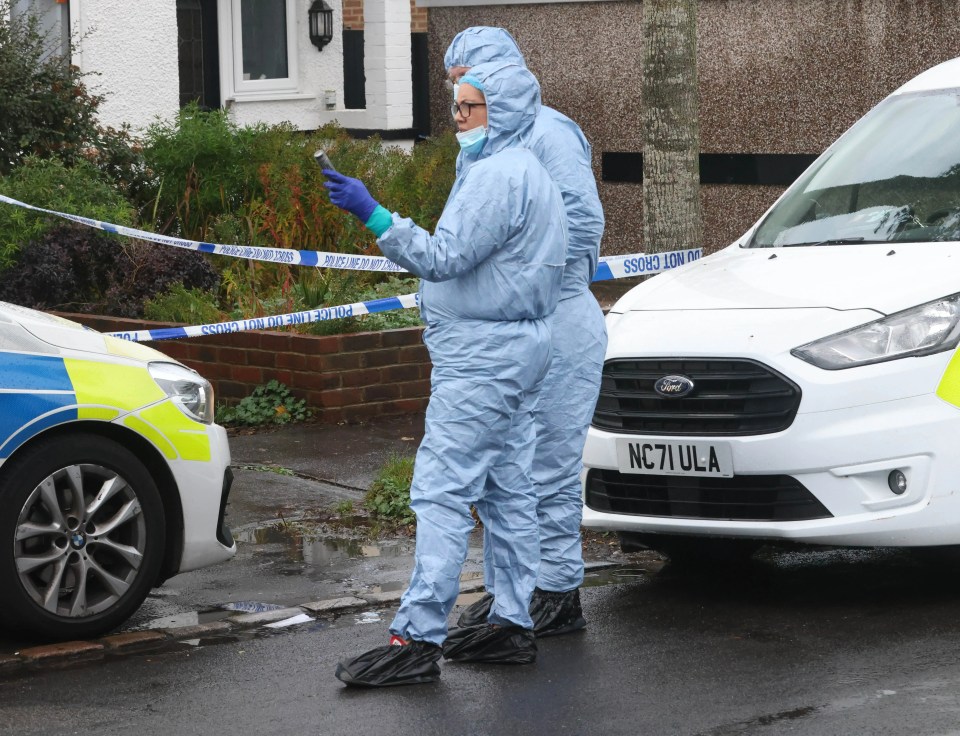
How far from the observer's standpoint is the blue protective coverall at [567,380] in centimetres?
580

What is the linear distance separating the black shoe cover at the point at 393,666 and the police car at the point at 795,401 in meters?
1.22

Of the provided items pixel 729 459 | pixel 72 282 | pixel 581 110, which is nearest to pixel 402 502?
pixel 729 459

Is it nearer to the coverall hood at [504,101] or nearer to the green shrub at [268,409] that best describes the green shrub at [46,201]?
the green shrub at [268,409]

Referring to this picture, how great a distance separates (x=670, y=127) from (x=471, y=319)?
3.85 metres

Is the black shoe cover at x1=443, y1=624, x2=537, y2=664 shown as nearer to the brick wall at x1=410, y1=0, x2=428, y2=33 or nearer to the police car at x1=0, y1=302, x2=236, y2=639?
the police car at x1=0, y1=302, x2=236, y2=639

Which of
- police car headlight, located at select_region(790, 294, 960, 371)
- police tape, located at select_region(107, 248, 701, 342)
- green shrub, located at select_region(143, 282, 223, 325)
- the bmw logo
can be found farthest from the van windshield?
green shrub, located at select_region(143, 282, 223, 325)

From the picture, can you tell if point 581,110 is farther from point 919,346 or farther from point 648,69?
point 919,346

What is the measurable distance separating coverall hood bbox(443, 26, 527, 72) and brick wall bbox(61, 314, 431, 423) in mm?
4534

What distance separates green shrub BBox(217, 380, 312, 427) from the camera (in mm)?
9914

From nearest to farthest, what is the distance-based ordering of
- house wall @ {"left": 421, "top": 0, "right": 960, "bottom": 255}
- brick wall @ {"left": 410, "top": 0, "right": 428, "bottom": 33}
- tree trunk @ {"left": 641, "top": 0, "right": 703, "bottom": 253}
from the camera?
tree trunk @ {"left": 641, "top": 0, "right": 703, "bottom": 253} < house wall @ {"left": 421, "top": 0, "right": 960, "bottom": 255} < brick wall @ {"left": 410, "top": 0, "right": 428, "bottom": 33}

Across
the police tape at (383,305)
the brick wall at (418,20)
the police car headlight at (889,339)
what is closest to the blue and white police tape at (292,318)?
the police tape at (383,305)

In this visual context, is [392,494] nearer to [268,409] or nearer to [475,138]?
[268,409]

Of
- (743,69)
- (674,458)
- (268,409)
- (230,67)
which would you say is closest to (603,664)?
(674,458)

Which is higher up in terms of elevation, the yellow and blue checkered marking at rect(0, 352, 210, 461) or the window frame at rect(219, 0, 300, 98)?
the window frame at rect(219, 0, 300, 98)
